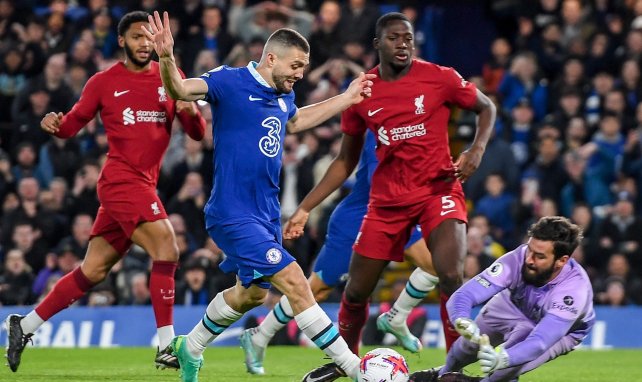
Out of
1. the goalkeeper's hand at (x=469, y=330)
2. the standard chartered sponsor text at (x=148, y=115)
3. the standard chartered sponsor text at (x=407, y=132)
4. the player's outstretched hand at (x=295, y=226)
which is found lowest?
the goalkeeper's hand at (x=469, y=330)

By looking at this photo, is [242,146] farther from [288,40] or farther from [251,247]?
[288,40]

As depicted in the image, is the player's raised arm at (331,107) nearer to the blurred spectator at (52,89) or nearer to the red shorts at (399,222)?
the red shorts at (399,222)

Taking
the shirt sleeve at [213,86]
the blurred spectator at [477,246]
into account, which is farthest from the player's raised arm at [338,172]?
the blurred spectator at [477,246]

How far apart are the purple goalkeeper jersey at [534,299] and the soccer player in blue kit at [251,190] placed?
89 cm

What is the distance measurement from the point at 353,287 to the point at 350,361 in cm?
140

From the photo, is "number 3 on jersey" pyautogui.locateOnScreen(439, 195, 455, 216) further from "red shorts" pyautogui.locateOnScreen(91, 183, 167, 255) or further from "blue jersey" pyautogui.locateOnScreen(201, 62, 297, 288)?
"red shorts" pyautogui.locateOnScreen(91, 183, 167, 255)

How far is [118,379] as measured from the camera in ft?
34.8

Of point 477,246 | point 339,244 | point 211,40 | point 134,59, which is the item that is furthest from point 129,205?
point 211,40

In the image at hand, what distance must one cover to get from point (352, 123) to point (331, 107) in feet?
2.70

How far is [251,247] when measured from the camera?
8.96 meters

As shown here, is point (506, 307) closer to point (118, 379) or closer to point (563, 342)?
point (563, 342)

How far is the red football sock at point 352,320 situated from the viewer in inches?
404

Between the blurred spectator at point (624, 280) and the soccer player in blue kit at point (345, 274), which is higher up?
the soccer player in blue kit at point (345, 274)

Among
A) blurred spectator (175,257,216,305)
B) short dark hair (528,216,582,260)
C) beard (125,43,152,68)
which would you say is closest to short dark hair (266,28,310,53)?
short dark hair (528,216,582,260)
